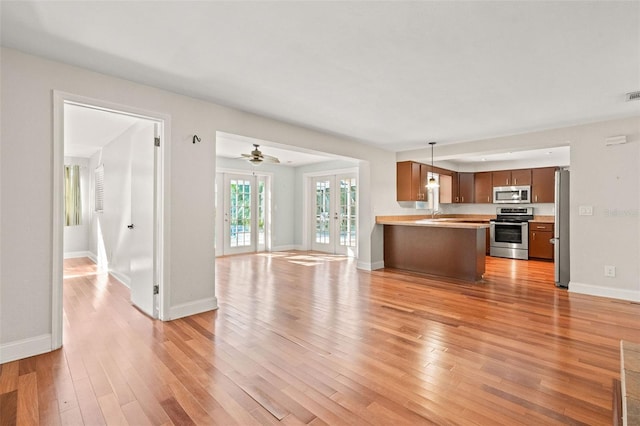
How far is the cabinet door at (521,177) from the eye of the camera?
24.8 ft

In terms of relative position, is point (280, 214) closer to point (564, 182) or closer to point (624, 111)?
point (564, 182)

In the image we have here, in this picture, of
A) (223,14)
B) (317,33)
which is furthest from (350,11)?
(223,14)

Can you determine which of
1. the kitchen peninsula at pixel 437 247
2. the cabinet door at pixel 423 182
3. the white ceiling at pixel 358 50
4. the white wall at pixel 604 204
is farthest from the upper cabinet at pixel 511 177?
the white ceiling at pixel 358 50

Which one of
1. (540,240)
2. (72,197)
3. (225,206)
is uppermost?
(72,197)

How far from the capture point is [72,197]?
7.04 metres

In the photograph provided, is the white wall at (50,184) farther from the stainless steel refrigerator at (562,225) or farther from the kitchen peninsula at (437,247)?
the stainless steel refrigerator at (562,225)

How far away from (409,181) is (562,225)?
262 cm

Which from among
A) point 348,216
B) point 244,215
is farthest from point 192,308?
point 348,216

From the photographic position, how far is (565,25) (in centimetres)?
204

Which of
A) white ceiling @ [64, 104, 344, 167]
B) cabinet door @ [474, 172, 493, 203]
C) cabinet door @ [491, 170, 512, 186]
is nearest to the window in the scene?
white ceiling @ [64, 104, 344, 167]

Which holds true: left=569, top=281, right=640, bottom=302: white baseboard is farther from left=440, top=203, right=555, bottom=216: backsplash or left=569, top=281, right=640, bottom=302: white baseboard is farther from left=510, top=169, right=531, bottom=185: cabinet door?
left=510, top=169, right=531, bottom=185: cabinet door

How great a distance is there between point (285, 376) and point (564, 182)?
477 centimetres

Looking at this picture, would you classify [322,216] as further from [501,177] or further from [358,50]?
[358,50]

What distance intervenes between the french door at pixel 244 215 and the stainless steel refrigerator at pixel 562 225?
20.1 ft
